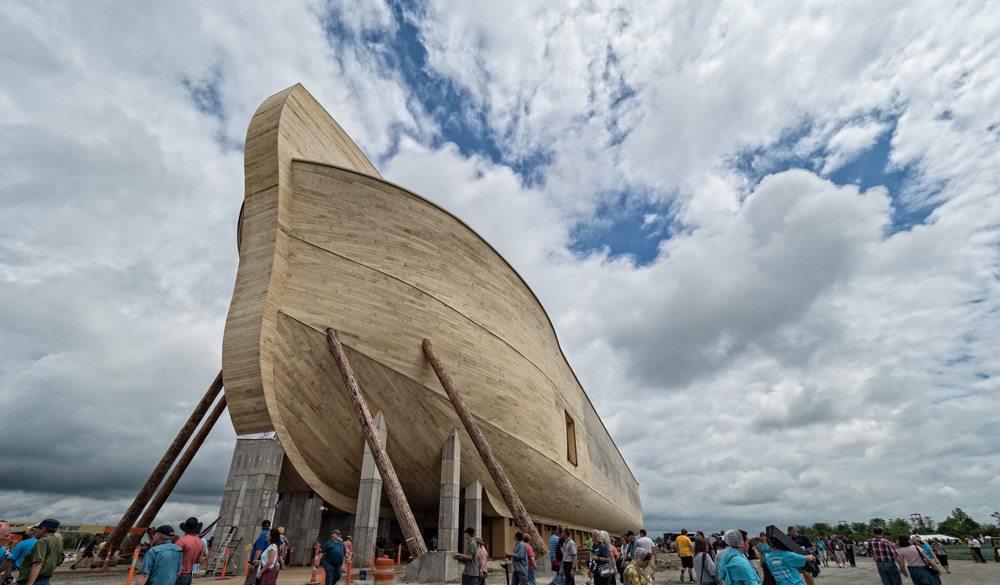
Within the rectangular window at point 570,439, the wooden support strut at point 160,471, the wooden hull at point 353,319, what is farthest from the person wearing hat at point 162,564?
the rectangular window at point 570,439

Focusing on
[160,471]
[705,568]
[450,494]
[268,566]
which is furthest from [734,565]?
[160,471]

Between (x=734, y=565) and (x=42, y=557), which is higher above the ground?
(x=734, y=565)

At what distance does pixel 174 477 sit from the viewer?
13.6 meters

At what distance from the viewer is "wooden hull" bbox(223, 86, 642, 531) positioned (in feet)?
37.4

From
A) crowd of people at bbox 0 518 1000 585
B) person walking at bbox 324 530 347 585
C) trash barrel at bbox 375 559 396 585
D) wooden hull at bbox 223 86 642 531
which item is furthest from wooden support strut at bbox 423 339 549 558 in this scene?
person walking at bbox 324 530 347 585

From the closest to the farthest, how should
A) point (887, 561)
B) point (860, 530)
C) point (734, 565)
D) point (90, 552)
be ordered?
point (734, 565)
point (887, 561)
point (90, 552)
point (860, 530)

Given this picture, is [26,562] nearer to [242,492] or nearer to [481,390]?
[242,492]

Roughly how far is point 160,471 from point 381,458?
701 centimetres

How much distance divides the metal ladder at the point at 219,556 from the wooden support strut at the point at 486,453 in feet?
17.9

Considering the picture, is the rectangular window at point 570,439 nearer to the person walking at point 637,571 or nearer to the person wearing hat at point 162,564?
the person walking at point 637,571

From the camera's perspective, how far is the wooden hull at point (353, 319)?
37.4ft

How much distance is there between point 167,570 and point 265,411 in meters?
7.69

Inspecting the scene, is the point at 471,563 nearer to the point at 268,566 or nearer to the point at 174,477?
the point at 268,566

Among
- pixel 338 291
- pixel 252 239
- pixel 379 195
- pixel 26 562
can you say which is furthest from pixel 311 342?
pixel 26 562
